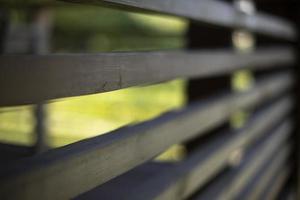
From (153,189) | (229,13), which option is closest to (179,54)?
(153,189)

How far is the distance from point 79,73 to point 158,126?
1.35 ft

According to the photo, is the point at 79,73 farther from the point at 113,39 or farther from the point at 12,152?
the point at 113,39

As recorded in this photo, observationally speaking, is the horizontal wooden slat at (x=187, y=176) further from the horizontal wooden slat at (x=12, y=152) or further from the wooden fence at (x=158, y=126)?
the horizontal wooden slat at (x=12, y=152)

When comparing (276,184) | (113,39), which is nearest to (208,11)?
(276,184)

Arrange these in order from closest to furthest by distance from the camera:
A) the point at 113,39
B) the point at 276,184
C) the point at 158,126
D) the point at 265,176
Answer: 1. the point at 158,126
2. the point at 265,176
3. the point at 276,184
4. the point at 113,39

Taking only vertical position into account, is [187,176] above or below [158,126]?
below

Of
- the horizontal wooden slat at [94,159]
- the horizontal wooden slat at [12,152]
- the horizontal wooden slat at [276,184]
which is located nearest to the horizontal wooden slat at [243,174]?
the horizontal wooden slat at [276,184]

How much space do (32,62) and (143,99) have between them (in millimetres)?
5539

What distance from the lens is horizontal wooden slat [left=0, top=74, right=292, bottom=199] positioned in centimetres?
65

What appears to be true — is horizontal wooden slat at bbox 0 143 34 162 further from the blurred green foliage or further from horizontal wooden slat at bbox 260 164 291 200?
the blurred green foliage

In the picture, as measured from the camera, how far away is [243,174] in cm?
201

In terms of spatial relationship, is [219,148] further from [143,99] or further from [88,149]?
[143,99]

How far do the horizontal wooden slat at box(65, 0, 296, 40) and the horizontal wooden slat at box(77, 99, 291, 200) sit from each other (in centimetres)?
35

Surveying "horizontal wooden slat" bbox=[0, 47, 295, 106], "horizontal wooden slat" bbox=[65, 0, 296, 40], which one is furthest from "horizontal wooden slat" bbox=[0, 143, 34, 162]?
"horizontal wooden slat" bbox=[65, 0, 296, 40]
